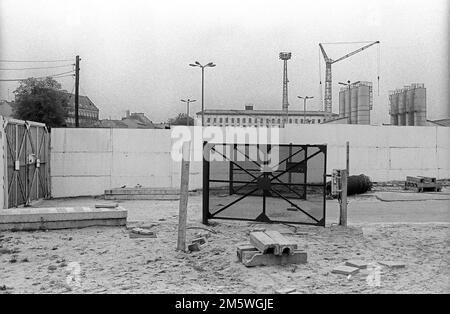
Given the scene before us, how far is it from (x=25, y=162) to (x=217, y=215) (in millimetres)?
6394

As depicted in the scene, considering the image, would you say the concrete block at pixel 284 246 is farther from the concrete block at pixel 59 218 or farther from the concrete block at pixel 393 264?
the concrete block at pixel 59 218

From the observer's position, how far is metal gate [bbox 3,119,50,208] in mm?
12570

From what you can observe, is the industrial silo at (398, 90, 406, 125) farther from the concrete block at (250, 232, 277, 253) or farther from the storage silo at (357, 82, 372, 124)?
the concrete block at (250, 232, 277, 253)

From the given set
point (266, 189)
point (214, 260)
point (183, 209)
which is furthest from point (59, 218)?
point (266, 189)

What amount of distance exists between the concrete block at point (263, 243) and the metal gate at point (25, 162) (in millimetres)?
7756

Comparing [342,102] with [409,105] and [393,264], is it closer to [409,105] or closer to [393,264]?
[409,105]

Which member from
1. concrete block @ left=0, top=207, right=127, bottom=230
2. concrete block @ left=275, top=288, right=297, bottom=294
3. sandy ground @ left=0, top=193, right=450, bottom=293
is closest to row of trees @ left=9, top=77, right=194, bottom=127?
concrete block @ left=0, top=207, right=127, bottom=230

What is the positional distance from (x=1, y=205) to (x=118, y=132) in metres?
6.75

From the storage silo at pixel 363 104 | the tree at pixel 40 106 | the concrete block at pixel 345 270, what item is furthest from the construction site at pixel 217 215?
the tree at pixel 40 106

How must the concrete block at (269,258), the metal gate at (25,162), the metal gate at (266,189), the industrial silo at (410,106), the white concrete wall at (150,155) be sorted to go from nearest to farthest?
the concrete block at (269,258)
the metal gate at (266,189)
the metal gate at (25,162)
the white concrete wall at (150,155)
the industrial silo at (410,106)

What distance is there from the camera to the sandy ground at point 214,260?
5.98 meters

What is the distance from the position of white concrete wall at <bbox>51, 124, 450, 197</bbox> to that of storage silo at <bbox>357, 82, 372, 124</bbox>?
886cm
